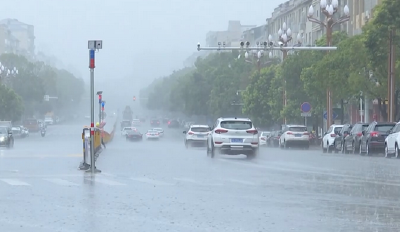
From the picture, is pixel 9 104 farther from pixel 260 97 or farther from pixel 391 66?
pixel 391 66

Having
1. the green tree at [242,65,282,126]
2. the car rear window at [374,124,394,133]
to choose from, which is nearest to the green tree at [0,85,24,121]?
the green tree at [242,65,282,126]

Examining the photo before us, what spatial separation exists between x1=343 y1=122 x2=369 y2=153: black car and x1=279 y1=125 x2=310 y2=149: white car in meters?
14.7

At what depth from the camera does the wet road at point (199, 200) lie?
14.2 m

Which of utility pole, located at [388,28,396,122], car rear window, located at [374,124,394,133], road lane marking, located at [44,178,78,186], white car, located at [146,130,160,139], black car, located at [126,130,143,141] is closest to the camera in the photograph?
road lane marking, located at [44,178,78,186]

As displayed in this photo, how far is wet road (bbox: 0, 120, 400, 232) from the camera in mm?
14156

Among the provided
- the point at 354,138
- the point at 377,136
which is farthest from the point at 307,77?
the point at 377,136

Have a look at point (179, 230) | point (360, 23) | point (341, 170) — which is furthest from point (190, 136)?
point (179, 230)

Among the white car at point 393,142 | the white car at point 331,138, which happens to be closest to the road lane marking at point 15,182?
the white car at point 393,142

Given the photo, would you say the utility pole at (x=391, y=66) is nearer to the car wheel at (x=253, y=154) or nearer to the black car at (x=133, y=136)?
the car wheel at (x=253, y=154)

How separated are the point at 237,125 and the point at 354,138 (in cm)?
1213

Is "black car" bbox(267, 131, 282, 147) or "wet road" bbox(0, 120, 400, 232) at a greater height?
"wet road" bbox(0, 120, 400, 232)

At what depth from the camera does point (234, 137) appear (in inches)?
1554

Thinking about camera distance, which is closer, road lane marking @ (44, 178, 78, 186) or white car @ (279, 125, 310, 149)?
road lane marking @ (44, 178, 78, 186)

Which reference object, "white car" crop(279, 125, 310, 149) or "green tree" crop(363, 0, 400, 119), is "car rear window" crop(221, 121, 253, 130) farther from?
"white car" crop(279, 125, 310, 149)
